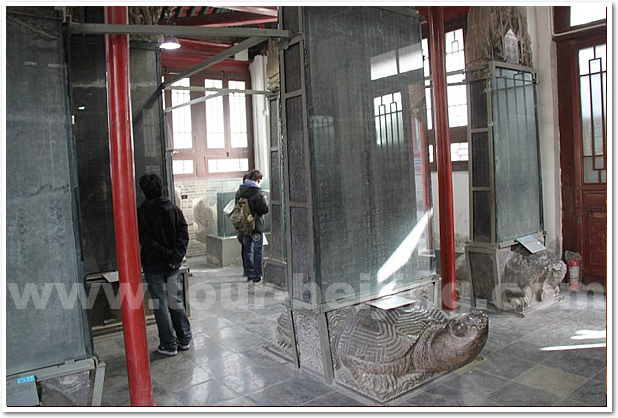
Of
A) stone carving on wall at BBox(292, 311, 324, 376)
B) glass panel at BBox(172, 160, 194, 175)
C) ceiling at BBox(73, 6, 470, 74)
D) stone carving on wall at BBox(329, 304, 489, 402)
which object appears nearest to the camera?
ceiling at BBox(73, 6, 470, 74)

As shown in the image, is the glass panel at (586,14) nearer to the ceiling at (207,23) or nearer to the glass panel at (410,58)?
the glass panel at (410,58)

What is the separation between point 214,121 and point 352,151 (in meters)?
7.98

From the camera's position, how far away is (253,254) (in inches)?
314

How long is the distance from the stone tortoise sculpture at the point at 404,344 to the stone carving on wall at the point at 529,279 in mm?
2088

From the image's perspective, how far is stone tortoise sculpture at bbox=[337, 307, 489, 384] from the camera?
151 inches

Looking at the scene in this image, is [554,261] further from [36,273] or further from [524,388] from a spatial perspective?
[36,273]

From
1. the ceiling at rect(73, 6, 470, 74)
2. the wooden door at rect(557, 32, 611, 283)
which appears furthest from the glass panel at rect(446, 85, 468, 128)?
the wooden door at rect(557, 32, 611, 283)

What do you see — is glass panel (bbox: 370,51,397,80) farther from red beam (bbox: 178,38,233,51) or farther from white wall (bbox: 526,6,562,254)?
red beam (bbox: 178,38,233,51)

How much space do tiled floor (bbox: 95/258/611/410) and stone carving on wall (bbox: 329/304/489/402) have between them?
0.34 feet

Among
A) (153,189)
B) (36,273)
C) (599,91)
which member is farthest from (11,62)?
(599,91)

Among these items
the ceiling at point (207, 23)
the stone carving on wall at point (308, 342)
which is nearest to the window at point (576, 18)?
the ceiling at point (207, 23)

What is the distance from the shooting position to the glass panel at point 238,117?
11.9m
